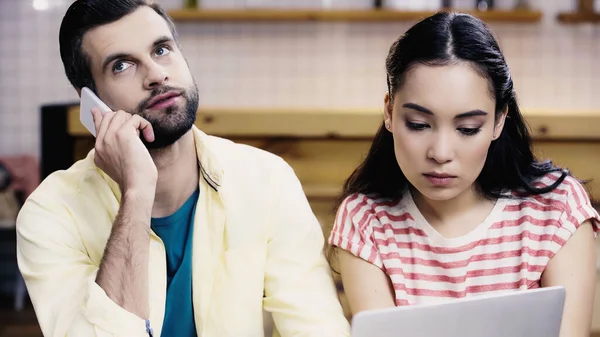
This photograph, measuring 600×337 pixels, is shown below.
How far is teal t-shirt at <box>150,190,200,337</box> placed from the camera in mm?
1421

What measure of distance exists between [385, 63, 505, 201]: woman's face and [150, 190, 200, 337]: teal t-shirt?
0.45 m

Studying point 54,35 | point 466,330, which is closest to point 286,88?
point 54,35

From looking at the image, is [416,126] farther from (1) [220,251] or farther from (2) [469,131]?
(1) [220,251]

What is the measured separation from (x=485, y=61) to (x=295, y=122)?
1471 mm

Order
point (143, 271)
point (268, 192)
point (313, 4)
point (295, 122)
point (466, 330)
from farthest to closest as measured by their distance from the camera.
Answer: point (313, 4) < point (295, 122) < point (268, 192) < point (143, 271) < point (466, 330)

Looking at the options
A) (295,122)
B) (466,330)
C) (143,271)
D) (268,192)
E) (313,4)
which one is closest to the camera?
(466,330)

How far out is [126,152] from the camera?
1.34 metres

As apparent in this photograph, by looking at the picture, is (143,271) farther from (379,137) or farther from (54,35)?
(54,35)

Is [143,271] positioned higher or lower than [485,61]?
lower

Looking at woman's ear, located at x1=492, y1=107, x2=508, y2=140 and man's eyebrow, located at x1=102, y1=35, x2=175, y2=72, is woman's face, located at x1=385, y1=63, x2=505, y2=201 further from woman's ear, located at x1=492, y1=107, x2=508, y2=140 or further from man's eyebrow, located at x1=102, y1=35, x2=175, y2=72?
man's eyebrow, located at x1=102, y1=35, x2=175, y2=72

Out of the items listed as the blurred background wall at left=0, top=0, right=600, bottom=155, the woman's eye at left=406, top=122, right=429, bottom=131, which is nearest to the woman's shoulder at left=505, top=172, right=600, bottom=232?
the woman's eye at left=406, top=122, right=429, bottom=131

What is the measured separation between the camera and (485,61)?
1.30 m

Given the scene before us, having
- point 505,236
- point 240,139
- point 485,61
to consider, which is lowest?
point 240,139

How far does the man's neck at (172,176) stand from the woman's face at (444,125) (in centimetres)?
44
